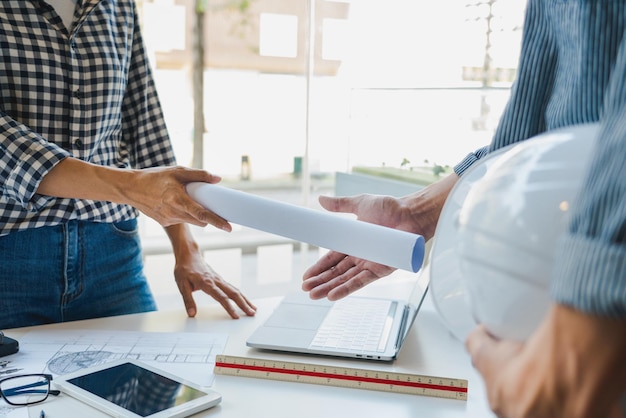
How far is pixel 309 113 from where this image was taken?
4.80m

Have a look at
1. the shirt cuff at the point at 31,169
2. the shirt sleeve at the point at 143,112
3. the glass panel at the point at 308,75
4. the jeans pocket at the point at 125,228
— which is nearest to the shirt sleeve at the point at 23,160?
the shirt cuff at the point at 31,169

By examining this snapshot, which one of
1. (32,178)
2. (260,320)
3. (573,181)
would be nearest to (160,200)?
(32,178)

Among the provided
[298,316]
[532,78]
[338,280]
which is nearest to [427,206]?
[338,280]

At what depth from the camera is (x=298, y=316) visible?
4.46 ft

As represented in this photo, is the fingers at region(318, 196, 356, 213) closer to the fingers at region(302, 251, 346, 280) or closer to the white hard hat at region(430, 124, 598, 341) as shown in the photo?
the fingers at region(302, 251, 346, 280)

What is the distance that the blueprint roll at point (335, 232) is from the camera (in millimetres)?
869

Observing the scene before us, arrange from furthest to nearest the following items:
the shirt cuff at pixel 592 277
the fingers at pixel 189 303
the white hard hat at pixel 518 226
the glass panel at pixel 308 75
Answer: the glass panel at pixel 308 75 → the fingers at pixel 189 303 → the white hard hat at pixel 518 226 → the shirt cuff at pixel 592 277

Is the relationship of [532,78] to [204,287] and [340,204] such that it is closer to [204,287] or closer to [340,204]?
[340,204]

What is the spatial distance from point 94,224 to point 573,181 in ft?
3.90

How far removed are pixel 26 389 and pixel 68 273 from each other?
46cm

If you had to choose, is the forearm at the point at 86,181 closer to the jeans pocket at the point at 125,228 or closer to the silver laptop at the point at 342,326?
the jeans pocket at the point at 125,228

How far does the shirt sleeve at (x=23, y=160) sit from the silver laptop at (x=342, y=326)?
0.55 m

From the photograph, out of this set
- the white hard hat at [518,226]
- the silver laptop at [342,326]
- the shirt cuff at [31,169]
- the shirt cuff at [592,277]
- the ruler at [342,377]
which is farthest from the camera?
the shirt cuff at [31,169]

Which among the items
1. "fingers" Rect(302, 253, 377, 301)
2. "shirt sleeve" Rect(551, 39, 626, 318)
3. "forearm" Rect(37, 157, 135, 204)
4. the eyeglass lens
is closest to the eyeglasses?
A: the eyeglass lens
